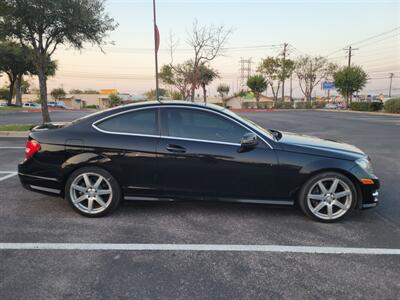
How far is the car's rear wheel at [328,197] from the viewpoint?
4.08m

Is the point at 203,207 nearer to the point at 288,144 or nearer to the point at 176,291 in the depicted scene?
the point at 288,144

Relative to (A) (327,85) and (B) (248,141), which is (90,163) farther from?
(A) (327,85)

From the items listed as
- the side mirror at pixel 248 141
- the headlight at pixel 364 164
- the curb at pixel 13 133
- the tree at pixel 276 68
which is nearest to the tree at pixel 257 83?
the tree at pixel 276 68

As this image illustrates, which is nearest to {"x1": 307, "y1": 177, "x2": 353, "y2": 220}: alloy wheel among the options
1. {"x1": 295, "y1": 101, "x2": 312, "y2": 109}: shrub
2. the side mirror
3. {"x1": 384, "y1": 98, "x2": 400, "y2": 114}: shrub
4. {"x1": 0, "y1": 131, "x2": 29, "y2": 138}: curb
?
the side mirror

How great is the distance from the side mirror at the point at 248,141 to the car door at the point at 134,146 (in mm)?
1082

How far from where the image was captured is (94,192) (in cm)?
418

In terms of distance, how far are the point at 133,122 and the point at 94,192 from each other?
1.04 meters

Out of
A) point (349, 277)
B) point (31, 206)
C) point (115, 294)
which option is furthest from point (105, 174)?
point (349, 277)

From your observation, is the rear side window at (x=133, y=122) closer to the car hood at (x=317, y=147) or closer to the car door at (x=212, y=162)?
the car door at (x=212, y=162)

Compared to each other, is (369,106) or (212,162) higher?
(369,106)

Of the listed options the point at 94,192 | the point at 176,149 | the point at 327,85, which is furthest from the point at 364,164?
the point at 327,85

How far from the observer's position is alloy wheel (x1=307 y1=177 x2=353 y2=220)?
161 inches

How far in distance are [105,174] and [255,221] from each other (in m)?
2.02

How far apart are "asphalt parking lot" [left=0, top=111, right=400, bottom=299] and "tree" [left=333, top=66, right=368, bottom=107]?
1842 inches
